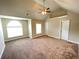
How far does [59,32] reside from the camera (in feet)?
19.0

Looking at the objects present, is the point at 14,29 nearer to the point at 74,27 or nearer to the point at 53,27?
the point at 53,27

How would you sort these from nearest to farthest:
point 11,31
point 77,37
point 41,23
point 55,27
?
point 77,37, point 11,31, point 55,27, point 41,23

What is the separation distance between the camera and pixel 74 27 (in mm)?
4508

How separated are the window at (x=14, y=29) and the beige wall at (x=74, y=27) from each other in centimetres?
A: 478

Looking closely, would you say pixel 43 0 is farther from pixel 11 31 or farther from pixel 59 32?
pixel 11 31

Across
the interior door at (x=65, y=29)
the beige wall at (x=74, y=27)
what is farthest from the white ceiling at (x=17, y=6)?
the interior door at (x=65, y=29)

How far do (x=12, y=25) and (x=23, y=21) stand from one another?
118cm

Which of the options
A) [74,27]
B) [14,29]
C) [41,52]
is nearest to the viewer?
[41,52]

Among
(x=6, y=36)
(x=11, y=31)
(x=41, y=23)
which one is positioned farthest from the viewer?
(x=41, y=23)

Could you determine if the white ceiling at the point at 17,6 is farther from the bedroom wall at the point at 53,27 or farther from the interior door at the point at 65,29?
the bedroom wall at the point at 53,27

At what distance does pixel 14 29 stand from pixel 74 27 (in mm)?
5344

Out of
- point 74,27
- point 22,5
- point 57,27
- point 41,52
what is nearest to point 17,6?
point 22,5

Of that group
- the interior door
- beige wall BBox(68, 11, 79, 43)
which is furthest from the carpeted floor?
the interior door

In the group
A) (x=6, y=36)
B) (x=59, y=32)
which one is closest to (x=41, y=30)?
(x=59, y=32)
